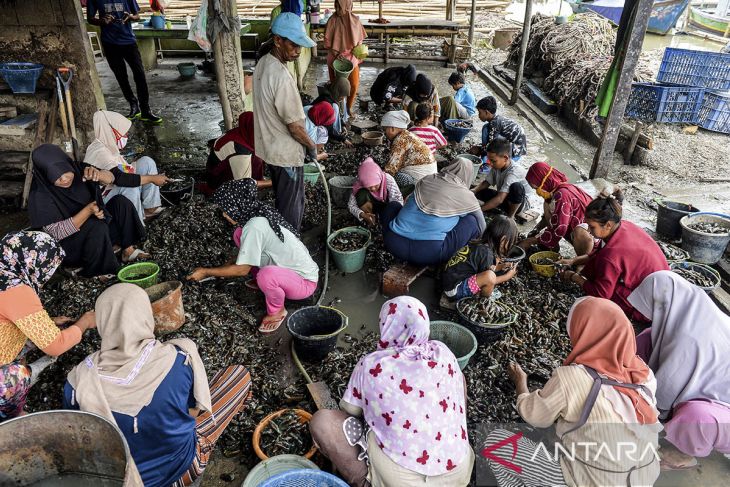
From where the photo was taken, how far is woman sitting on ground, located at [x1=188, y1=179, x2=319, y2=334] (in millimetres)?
3662

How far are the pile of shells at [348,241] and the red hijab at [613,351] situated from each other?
8.25 ft

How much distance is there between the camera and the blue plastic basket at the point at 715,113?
7.87 metres

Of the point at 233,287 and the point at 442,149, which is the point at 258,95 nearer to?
the point at 233,287

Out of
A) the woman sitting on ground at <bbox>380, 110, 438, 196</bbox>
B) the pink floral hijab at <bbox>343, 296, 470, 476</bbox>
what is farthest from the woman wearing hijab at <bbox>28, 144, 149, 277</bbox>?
the pink floral hijab at <bbox>343, 296, 470, 476</bbox>

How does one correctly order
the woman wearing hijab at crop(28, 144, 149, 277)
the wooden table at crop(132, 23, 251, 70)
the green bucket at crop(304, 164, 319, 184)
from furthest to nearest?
the wooden table at crop(132, 23, 251, 70), the green bucket at crop(304, 164, 319, 184), the woman wearing hijab at crop(28, 144, 149, 277)

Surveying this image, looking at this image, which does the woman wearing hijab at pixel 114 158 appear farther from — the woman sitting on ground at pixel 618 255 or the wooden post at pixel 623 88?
the wooden post at pixel 623 88

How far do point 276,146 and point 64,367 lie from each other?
2.53 meters

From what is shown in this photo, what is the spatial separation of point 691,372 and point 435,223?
2.11m

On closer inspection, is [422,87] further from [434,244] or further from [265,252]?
[265,252]

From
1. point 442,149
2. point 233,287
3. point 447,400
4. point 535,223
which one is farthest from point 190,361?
point 442,149

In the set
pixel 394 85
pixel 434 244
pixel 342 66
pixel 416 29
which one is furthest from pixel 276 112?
pixel 416 29

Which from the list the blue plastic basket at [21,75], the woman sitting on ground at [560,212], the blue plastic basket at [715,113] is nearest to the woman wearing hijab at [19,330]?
the blue plastic basket at [21,75]

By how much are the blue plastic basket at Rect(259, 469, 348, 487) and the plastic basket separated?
0.11 meters

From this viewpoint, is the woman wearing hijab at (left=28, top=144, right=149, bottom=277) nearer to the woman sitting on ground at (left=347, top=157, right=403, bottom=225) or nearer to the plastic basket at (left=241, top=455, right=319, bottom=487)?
the woman sitting on ground at (left=347, top=157, right=403, bottom=225)
